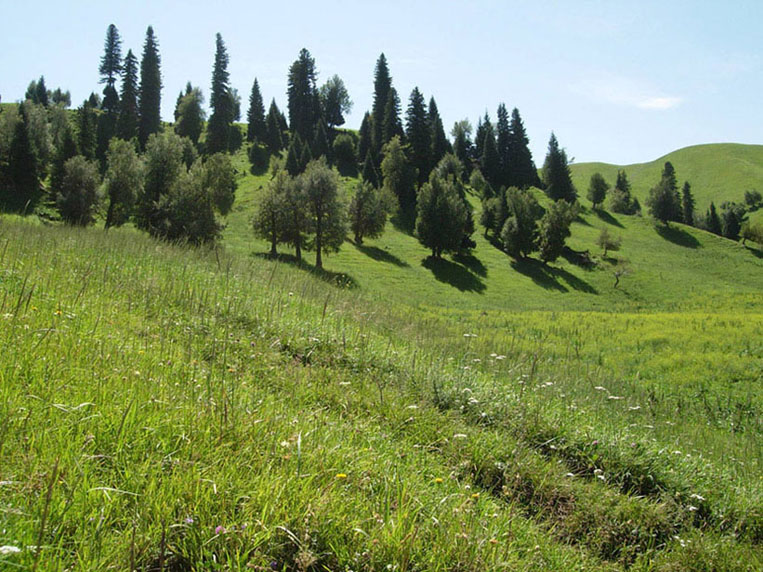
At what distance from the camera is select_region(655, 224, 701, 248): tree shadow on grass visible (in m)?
81.4

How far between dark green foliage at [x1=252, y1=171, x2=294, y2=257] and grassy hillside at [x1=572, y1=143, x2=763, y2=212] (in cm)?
9577

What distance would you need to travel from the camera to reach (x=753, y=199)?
4513 inches

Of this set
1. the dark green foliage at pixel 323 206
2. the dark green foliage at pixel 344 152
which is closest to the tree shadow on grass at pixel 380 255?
the dark green foliage at pixel 323 206

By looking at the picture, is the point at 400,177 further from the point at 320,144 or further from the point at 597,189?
the point at 597,189

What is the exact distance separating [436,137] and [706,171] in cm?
10342

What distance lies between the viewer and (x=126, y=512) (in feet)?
7.04

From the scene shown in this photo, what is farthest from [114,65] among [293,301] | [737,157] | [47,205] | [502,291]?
[737,157]

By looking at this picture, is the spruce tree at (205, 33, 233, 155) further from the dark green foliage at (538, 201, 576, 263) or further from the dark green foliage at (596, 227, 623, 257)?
the dark green foliage at (596, 227, 623, 257)

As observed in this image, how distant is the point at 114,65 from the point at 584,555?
116247mm

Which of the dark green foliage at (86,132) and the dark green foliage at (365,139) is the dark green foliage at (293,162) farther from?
the dark green foliage at (86,132)

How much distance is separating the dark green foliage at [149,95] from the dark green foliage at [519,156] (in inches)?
2874

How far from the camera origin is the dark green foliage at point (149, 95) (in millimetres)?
81938

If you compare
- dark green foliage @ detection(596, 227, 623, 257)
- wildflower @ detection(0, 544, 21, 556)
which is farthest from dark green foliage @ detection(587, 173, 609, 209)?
wildflower @ detection(0, 544, 21, 556)

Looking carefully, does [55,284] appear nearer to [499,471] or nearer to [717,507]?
[499,471]
